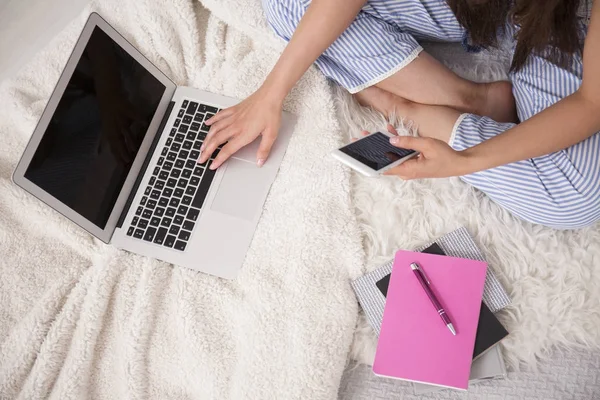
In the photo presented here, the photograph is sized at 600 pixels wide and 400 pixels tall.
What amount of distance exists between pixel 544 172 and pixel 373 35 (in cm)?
40

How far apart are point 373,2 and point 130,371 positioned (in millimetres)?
801

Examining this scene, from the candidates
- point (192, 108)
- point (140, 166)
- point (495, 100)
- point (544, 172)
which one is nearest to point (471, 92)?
point (495, 100)

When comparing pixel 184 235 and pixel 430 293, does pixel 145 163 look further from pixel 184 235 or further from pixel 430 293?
pixel 430 293

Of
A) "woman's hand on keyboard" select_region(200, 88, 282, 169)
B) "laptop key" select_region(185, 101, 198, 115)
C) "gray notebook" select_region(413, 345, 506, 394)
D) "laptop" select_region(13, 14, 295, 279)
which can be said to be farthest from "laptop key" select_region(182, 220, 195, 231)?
"gray notebook" select_region(413, 345, 506, 394)

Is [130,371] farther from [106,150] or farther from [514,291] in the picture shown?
[514,291]

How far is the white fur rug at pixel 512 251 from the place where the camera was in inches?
36.1

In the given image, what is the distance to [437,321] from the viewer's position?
894mm

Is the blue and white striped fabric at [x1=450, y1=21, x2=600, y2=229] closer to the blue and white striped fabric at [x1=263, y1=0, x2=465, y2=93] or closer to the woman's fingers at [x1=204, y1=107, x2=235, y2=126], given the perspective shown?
the blue and white striped fabric at [x1=263, y1=0, x2=465, y2=93]

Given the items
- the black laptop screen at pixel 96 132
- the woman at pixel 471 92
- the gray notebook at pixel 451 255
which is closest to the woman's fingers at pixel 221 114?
the woman at pixel 471 92

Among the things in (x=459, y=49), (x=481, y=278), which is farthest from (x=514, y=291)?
(x=459, y=49)

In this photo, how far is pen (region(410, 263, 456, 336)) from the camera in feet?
2.89

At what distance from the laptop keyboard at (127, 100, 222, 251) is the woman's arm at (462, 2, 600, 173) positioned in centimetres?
48

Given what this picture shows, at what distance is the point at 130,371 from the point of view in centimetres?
92

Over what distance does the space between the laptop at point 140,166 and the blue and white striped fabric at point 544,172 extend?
14.1 inches
